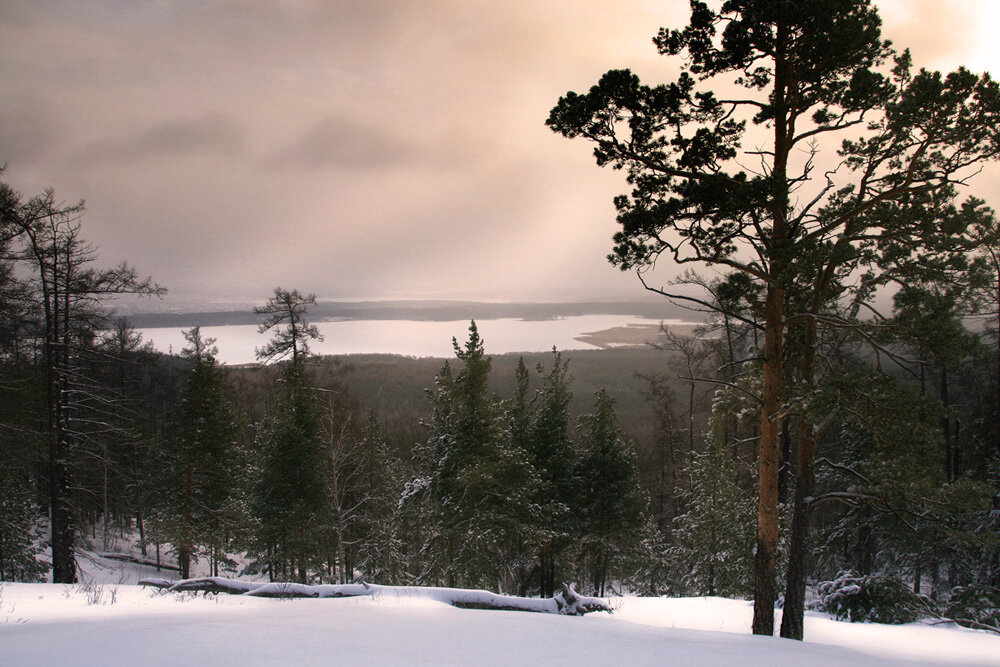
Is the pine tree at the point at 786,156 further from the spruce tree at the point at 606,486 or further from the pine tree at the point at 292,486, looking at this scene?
the pine tree at the point at 292,486

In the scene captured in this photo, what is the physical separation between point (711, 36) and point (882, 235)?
441 cm

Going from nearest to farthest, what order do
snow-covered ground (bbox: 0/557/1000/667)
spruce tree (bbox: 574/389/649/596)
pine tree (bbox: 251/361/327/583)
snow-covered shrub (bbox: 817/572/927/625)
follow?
snow-covered ground (bbox: 0/557/1000/667) < snow-covered shrub (bbox: 817/572/927/625) < pine tree (bbox: 251/361/327/583) < spruce tree (bbox: 574/389/649/596)

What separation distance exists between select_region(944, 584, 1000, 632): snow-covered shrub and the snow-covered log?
10.5 m

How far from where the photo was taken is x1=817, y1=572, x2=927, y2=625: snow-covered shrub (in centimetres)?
1152

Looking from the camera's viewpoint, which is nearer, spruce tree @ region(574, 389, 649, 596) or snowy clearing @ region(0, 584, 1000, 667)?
snowy clearing @ region(0, 584, 1000, 667)

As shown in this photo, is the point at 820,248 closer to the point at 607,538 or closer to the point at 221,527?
the point at 607,538

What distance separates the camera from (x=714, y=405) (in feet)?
35.1

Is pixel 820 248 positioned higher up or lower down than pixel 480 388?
higher up

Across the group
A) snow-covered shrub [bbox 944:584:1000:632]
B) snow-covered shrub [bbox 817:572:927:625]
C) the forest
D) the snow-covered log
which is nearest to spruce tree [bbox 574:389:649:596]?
the forest

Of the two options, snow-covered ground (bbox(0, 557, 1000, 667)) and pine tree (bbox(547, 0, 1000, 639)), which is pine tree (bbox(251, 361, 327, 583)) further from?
pine tree (bbox(547, 0, 1000, 639))

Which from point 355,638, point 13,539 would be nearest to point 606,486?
point 355,638

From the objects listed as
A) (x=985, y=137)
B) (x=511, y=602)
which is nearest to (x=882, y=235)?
(x=985, y=137)

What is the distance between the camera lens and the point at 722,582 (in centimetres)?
1892

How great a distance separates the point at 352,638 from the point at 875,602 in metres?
12.8
